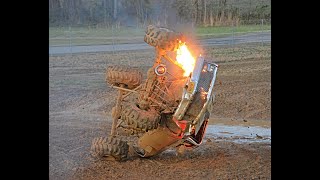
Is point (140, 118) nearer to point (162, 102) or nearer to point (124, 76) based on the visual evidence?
point (162, 102)

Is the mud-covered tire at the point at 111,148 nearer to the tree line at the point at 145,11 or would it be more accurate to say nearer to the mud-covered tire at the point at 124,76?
the mud-covered tire at the point at 124,76

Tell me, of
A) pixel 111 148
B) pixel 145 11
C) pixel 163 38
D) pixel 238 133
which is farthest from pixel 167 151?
pixel 145 11

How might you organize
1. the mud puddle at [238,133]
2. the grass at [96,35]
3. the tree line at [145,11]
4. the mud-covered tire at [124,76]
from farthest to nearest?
the grass at [96,35], the tree line at [145,11], the mud puddle at [238,133], the mud-covered tire at [124,76]

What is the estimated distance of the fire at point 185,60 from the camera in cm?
556

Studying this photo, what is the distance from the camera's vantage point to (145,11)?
8.54 meters

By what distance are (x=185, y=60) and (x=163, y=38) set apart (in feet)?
1.14

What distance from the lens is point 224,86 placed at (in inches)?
405

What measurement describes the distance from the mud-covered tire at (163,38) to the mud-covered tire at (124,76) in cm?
33

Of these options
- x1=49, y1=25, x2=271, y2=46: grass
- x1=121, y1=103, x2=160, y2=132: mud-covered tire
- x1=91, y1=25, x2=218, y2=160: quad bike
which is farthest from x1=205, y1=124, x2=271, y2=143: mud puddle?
x1=49, y1=25, x2=271, y2=46: grass

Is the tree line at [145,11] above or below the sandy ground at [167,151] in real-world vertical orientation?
above

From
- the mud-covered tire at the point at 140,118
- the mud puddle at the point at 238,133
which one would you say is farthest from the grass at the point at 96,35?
the mud-covered tire at the point at 140,118
